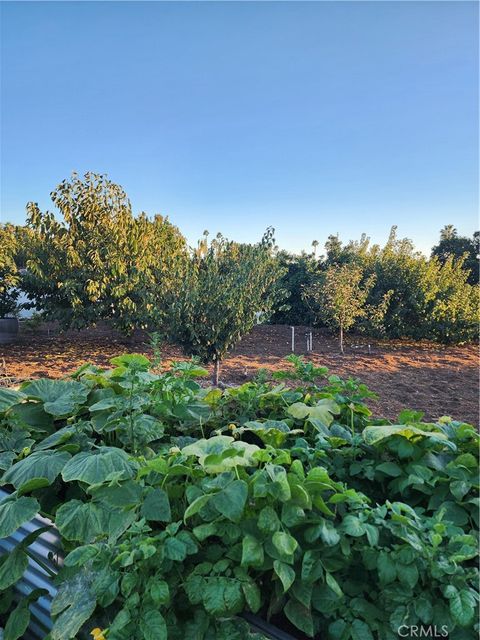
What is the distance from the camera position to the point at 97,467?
3.55 ft

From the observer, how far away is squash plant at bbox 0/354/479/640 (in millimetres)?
764

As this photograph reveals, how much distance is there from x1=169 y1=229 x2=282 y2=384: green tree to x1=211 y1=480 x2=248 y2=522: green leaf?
12.8 feet

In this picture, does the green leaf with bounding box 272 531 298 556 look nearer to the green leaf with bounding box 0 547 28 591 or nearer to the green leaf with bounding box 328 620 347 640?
the green leaf with bounding box 328 620 347 640

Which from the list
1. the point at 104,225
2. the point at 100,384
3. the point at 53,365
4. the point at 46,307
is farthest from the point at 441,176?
the point at 46,307

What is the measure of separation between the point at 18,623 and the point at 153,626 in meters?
0.59

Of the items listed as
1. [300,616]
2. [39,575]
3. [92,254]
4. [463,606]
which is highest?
[92,254]

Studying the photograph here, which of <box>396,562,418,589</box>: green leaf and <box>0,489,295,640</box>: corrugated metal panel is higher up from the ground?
<box>396,562,418,589</box>: green leaf

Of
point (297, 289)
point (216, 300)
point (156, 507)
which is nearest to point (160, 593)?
point (156, 507)

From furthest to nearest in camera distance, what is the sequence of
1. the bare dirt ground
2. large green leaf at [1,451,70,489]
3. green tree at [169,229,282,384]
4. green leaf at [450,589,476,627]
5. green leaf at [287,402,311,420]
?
the bare dirt ground
green tree at [169,229,282,384]
green leaf at [287,402,311,420]
large green leaf at [1,451,70,489]
green leaf at [450,589,476,627]

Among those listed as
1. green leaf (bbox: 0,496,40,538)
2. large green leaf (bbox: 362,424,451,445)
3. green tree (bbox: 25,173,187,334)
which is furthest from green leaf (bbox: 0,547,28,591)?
green tree (bbox: 25,173,187,334)

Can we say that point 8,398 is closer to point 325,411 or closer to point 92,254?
point 325,411

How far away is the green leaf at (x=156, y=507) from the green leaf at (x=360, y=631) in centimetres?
44

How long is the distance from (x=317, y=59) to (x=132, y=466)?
9.80ft

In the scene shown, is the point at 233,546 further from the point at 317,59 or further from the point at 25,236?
the point at 25,236
